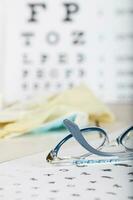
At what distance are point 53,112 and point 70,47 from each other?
0.33 metres

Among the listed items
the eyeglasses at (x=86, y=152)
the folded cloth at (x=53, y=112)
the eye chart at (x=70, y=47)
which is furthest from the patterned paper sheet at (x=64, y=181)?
the eye chart at (x=70, y=47)

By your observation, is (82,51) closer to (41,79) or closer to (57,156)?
(41,79)

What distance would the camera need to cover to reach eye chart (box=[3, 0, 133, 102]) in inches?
42.6

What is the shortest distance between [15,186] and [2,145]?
0.71 feet

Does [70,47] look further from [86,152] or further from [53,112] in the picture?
[86,152]

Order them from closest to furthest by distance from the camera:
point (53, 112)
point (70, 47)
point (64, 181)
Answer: point (64, 181) → point (53, 112) → point (70, 47)

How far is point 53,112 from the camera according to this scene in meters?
0.79

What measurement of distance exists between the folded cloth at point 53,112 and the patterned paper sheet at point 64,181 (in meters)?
0.20

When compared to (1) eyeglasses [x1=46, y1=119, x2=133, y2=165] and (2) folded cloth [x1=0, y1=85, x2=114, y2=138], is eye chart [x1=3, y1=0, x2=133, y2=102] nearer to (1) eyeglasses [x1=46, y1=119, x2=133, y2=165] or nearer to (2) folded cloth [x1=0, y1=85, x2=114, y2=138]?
(2) folded cloth [x1=0, y1=85, x2=114, y2=138]

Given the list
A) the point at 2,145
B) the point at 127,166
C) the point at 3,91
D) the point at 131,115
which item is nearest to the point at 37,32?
the point at 3,91

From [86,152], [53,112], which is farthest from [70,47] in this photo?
[86,152]

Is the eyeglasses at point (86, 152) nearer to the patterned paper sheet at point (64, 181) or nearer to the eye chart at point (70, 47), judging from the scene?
the patterned paper sheet at point (64, 181)

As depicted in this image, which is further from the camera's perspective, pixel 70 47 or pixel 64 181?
pixel 70 47

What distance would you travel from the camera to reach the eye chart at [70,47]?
108cm
